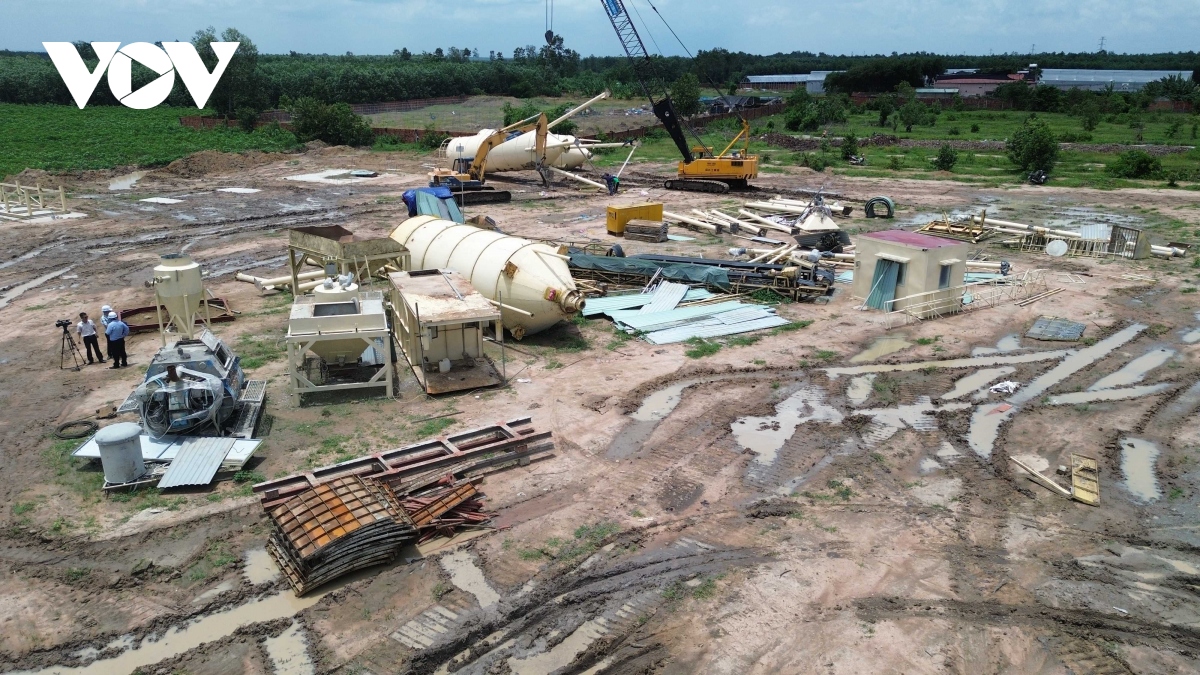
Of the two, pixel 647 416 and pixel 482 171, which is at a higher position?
pixel 482 171

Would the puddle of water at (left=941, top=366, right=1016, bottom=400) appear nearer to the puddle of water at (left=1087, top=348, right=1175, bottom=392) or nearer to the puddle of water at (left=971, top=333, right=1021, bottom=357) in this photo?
the puddle of water at (left=971, top=333, right=1021, bottom=357)

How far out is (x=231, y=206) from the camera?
131 ft

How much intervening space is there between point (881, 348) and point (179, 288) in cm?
1578

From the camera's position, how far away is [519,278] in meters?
19.9

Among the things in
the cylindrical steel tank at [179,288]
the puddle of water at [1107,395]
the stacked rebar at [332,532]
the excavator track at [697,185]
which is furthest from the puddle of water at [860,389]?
the excavator track at [697,185]

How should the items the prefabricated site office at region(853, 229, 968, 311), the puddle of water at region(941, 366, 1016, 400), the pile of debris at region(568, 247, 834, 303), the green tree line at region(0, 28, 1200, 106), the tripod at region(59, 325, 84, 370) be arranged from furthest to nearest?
the green tree line at region(0, 28, 1200, 106), the pile of debris at region(568, 247, 834, 303), the prefabricated site office at region(853, 229, 968, 311), the tripod at region(59, 325, 84, 370), the puddle of water at region(941, 366, 1016, 400)

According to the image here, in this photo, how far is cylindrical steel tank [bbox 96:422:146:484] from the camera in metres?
13.0

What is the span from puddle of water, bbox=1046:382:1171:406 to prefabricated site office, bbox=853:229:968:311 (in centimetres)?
536

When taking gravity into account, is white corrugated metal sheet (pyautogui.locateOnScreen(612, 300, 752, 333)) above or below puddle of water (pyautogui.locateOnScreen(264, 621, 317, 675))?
above

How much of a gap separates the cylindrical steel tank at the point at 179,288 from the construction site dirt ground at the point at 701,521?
1.44 meters

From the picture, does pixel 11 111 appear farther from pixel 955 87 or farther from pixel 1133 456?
pixel 955 87

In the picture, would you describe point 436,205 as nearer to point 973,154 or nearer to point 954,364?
point 954,364

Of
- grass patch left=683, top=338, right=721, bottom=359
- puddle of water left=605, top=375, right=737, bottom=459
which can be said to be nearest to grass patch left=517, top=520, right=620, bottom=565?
puddle of water left=605, top=375, right=737, bottom=459

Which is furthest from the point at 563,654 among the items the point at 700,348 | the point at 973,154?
the point at 973,154
